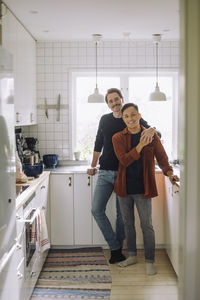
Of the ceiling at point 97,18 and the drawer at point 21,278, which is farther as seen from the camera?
the ceiling at point 97,18

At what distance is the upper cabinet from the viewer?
3104 millimetres

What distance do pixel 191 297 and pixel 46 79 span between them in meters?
3.68

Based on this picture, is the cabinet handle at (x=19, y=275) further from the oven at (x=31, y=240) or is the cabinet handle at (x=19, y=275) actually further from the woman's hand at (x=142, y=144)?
the woman's hand at (x=142, y=144)

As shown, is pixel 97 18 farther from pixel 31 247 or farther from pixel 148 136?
pixel 31 247

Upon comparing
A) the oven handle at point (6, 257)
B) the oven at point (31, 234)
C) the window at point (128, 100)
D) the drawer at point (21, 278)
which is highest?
the window at point (128, 100)

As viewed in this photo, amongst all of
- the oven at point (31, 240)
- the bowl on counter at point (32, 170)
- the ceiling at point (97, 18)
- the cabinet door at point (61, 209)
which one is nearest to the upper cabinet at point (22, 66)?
the ceiling at point (97, 18)

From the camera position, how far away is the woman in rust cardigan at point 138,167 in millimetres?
3336

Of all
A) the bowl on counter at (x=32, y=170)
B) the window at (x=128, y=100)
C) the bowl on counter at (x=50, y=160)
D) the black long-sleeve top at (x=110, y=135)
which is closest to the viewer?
the bowl on counter at (x=32, y=170)

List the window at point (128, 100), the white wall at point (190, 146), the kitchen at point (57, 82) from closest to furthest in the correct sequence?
the white wall at point (190, 146) < the kitchen at point (57, 82) < the window at point (128, 100)

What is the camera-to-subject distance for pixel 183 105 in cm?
122

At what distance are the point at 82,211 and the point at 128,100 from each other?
1491 mm

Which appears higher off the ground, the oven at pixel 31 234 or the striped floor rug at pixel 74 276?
the oven at pixel 31 234

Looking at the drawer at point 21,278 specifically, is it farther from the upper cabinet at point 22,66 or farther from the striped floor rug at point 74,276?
the upper cabinet at point 22,66

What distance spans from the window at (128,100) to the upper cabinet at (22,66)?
2.00ft
